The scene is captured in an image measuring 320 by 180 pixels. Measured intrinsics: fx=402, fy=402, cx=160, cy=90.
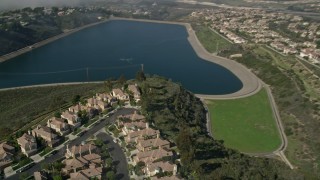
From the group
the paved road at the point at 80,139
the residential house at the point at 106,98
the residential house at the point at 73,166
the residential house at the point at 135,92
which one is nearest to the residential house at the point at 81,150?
the paved road at the point at 80,139

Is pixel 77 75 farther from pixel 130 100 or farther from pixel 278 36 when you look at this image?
pixel 278 36

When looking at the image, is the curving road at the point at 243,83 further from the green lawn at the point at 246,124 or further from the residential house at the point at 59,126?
the residential house at the point at 59,126

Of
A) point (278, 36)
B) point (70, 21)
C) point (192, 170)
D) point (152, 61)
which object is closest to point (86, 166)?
point (192, 170)

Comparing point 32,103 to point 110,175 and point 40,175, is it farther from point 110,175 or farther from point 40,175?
point 110,175

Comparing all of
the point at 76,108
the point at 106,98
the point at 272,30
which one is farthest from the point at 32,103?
the point at 272,30

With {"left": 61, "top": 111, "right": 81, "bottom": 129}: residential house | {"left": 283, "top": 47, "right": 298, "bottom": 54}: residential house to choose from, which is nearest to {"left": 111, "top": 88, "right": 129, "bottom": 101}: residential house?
{"left": 61, "top": 111, "right": 81, "bottom": 129}: residential house
